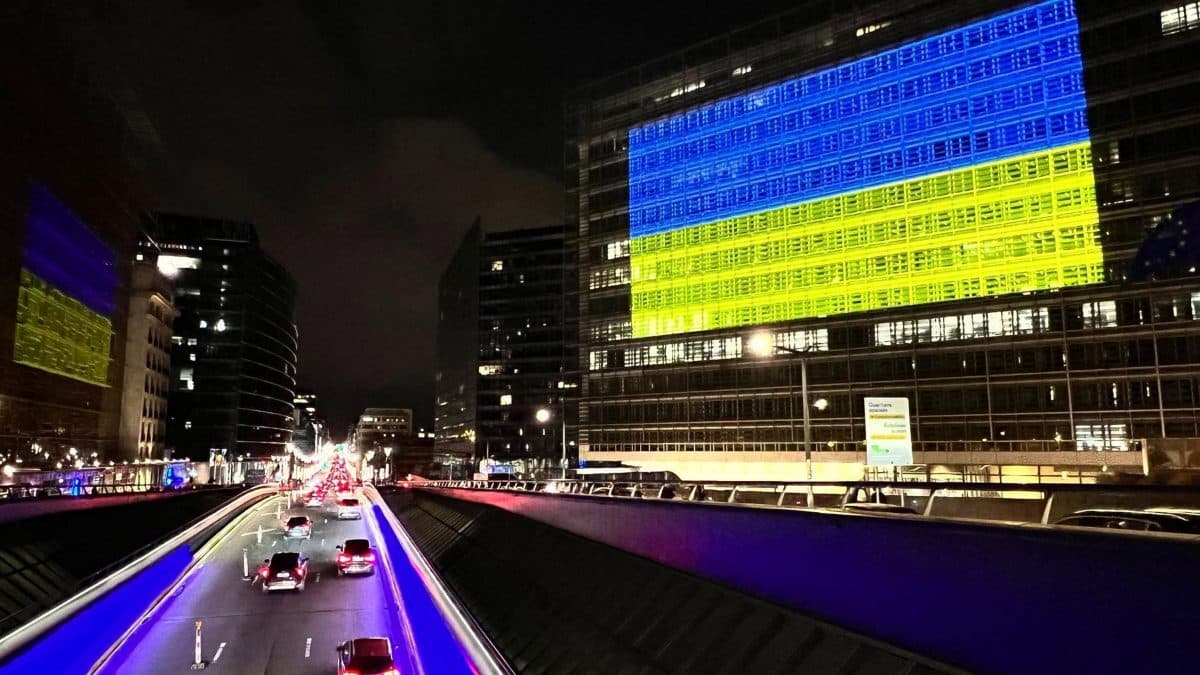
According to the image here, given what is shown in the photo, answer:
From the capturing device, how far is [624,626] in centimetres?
1552

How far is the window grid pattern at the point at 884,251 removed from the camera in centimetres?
6209

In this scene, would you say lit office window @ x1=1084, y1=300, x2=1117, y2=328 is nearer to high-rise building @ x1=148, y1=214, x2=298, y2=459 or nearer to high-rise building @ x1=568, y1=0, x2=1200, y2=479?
high-rise building @ x1=568, y1=0, x2=1200, y2=479

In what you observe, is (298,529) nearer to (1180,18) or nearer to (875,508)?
(875,508)

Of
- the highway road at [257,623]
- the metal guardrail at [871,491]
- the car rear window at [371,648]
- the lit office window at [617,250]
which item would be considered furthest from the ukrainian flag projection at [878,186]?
the car rear window at [371,648]

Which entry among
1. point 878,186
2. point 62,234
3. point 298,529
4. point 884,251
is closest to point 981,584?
point 298,529

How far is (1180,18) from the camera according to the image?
58188mm

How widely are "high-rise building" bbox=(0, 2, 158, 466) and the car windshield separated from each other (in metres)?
46.4

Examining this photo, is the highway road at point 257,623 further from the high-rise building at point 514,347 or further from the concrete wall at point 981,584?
the high-rise building at point 514,347

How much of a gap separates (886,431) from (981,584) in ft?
87.4

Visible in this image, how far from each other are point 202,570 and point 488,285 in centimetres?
13462

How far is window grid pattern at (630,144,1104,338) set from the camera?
6209 cm

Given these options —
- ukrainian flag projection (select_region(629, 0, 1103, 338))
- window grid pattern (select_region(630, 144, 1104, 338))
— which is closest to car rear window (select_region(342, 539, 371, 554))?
window grid pattern (select_region(630, 144, 1104, 338))

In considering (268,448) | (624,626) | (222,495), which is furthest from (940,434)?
(268,448)

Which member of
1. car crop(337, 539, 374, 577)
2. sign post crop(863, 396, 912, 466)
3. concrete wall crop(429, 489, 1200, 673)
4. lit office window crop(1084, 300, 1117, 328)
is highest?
lit office window crop(1084, 300, 1117, 328)
